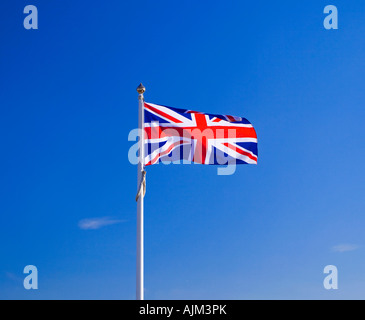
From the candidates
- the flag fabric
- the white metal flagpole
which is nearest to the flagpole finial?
the white metal flagpole

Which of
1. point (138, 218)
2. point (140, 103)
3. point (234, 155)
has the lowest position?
point (138, 218)

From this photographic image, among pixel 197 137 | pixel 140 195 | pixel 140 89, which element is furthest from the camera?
pixel 197 137

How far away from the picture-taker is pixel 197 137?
27172mm

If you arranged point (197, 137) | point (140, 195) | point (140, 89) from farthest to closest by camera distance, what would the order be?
1. point (197, 137)
2. point (140, 89)
3. point (140, 195)

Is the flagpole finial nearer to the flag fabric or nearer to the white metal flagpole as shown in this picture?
the white metal flagpole

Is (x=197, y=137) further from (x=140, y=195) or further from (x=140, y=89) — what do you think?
(x=140, y=195)

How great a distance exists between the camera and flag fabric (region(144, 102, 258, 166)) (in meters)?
26.3

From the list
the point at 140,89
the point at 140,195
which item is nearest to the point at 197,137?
the point at 140,89

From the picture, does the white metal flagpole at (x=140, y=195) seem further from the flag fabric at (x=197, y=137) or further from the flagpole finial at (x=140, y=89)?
the flag fabric at (x=197, y=137)

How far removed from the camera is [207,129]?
27469 millimetres
